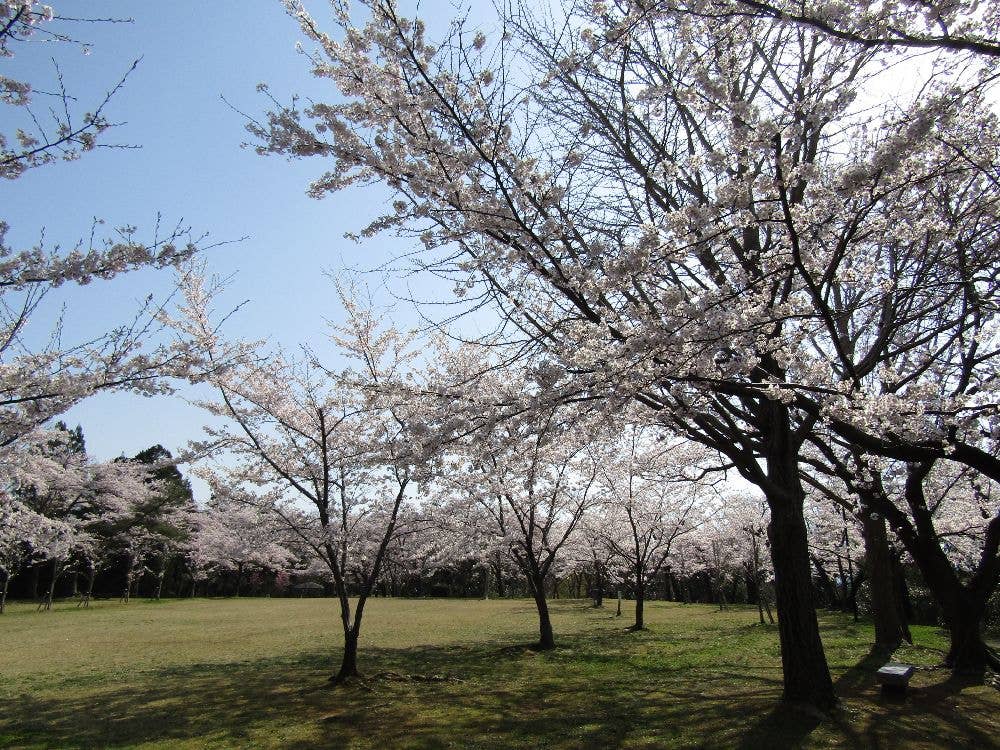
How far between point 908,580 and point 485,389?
81.9 ft

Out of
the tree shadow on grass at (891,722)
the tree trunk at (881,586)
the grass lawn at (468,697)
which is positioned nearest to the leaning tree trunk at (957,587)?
the grass lawn at (468,697)

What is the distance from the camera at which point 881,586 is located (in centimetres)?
1152

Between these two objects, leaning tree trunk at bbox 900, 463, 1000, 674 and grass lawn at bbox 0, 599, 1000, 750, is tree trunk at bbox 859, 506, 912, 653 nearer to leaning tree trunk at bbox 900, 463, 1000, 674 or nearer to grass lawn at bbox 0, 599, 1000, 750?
grass lawn at bbox 0, 599, 1000, 750

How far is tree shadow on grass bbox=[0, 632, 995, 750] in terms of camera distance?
605cm

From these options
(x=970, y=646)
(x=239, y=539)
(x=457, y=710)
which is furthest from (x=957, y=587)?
(x=239, y=539)

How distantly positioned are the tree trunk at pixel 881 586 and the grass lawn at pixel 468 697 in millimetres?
496

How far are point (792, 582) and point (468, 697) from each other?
4.74 metres

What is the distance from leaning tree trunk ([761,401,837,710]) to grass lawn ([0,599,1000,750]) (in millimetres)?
353

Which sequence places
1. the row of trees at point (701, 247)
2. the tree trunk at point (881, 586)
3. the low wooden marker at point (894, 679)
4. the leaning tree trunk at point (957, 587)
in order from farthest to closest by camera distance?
the tree trunk at point (881, 586) → the leaning tree trunk at point (957, 587) → the low wooden marker at point (894, 679) → the row of trees at point (701, 247)

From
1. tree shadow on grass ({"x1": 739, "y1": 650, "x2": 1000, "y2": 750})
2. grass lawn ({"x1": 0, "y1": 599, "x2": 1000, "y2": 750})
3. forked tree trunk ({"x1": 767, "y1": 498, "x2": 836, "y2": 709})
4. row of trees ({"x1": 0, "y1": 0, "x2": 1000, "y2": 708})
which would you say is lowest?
grass lawn ({"x1": 0, "y1": 599, "x2": 1000, "y2": 750})

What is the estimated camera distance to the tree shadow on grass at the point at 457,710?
238 inches

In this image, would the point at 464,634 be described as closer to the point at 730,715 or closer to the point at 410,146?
the point at 730,715

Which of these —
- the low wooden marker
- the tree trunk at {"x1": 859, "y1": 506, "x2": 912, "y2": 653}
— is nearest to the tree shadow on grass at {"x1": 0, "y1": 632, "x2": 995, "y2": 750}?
the low wooden marker

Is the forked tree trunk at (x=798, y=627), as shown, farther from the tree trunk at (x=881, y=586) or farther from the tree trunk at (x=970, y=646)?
the tree trunk at (x=881, y=586)
